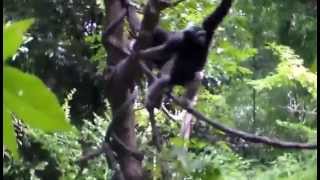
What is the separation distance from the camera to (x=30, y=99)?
0.54 ft

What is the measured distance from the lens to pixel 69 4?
2258 mm

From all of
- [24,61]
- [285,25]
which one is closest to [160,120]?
[24,61]

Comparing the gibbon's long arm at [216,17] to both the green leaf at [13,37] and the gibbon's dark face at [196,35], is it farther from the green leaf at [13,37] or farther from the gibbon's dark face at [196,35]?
the green leaf at [13,37]

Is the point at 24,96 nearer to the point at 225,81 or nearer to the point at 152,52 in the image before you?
the point at 152,52

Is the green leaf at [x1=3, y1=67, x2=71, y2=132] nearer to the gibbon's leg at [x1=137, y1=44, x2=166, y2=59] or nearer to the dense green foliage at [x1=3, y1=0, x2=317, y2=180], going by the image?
the gibbon's leg at [x1=137, y1=44, x2=166, y2=59]

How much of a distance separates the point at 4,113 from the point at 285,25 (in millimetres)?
2155

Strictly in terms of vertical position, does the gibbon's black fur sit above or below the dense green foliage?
below

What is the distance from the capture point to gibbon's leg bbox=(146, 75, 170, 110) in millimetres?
546

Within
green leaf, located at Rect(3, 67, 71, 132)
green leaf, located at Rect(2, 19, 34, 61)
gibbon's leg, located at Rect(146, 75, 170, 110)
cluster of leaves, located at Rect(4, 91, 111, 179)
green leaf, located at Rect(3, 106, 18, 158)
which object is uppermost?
cluster of leaves, located at Rect(4, 91, 111, 179)

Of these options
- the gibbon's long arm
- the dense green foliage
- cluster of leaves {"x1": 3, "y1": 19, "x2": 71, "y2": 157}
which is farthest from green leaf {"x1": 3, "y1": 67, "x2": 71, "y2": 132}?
the dense green foliage

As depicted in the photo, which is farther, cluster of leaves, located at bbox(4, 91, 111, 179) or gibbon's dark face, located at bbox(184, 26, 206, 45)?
cluster of leaves, located at bbox(4, 91, 111, 179)

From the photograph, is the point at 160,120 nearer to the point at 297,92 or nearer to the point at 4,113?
the point at 297,92

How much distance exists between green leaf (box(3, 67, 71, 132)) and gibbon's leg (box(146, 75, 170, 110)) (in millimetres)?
374

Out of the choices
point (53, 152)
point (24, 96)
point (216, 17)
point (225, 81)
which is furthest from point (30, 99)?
point (225, 81)
